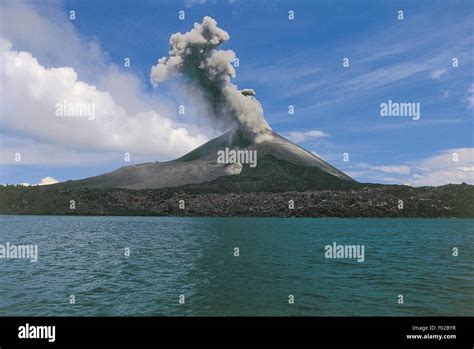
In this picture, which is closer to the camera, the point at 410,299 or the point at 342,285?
the point at 410,299

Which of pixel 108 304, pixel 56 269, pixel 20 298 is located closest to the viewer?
pixel 108 304

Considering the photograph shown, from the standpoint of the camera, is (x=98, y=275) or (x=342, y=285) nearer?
(x=342, y=285)

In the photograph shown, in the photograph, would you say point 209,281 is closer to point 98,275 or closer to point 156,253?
point 98,275

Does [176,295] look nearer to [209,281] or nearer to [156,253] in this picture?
[209,281]
